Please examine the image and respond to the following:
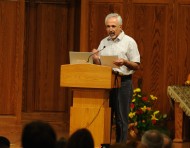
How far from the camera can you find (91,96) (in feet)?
17.1

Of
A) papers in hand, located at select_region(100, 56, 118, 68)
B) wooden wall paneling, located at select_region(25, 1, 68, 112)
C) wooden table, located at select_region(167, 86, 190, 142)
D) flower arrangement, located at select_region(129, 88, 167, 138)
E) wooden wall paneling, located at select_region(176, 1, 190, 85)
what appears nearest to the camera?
papers in hand, located at select_region(100, 56, 118, 68)

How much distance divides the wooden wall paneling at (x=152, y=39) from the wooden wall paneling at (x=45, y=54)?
58.8 inches

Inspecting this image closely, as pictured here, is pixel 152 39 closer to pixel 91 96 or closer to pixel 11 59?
pixel 11 59

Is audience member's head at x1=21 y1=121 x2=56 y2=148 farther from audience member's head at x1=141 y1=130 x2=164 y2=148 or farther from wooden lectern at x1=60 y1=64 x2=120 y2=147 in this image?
wooden lectern at x1=60 y1=64 x2=120 y2=147

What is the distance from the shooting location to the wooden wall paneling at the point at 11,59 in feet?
26.0

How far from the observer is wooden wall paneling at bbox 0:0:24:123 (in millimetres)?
7938

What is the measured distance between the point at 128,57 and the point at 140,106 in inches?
74.8

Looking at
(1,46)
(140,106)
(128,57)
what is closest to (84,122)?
(128,57)

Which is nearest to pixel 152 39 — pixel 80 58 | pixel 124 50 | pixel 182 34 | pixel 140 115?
pixel 182 34

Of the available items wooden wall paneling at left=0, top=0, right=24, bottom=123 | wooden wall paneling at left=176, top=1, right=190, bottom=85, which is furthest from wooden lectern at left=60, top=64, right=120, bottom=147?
wooden wall paneling at left=0, top=0, right=24, bottom=123

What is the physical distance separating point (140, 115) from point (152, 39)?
3.90 feet

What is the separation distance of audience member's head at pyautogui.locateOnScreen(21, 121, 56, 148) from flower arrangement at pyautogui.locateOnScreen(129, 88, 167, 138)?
451 centimetres

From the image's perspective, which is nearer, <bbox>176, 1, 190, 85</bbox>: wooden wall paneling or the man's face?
the man's face

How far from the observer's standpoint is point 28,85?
869 cm
